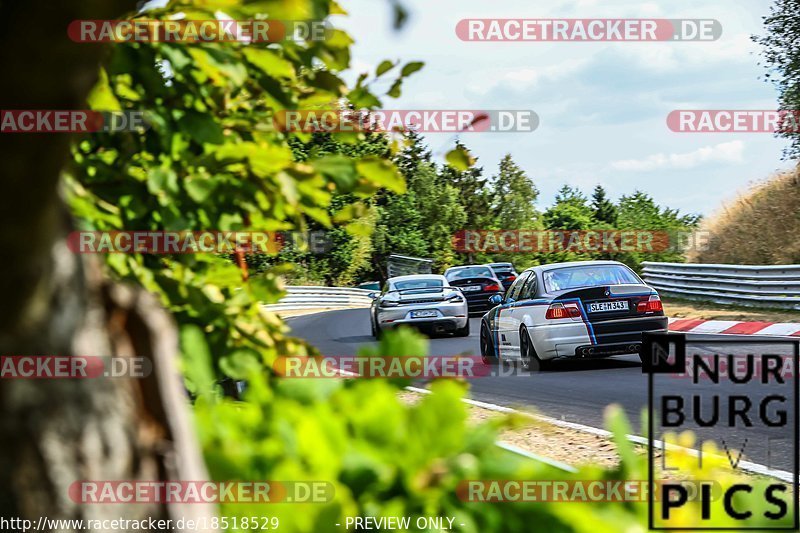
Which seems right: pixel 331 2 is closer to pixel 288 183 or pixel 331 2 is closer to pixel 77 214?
pixel 288 183

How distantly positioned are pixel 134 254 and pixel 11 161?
1476mm

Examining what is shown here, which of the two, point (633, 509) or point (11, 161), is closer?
point (11, 161)

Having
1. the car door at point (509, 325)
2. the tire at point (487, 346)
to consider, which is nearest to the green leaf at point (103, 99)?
the car door at point (509, 325)

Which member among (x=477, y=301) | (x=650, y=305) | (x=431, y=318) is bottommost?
(x=477, y=301)

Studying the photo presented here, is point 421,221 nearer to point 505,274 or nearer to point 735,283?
point 505,274

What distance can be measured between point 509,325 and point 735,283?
49.5 ft

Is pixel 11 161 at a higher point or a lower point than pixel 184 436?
higher

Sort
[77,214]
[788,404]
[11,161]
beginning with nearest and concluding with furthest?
[11,161] < [77,214] < [788,404]

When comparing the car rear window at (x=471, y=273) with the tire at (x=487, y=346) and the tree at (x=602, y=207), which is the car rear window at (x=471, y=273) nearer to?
the tire at (x=487, y=346)

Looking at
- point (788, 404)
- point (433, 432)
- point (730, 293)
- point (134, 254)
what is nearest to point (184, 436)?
point (433, 432)

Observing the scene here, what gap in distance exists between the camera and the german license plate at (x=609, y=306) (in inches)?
509

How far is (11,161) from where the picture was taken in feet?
4.43

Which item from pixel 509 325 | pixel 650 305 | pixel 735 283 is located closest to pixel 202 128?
pixel 650 305

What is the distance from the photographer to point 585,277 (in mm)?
13453
